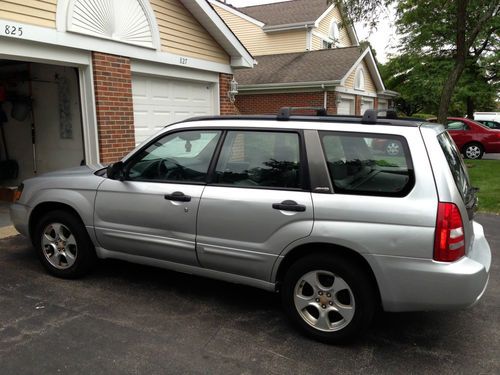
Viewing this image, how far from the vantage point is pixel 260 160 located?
11.8 ft

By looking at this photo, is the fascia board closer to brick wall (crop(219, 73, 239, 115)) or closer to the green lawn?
the green lawn

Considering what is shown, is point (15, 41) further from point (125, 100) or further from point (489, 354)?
point (489, 354)

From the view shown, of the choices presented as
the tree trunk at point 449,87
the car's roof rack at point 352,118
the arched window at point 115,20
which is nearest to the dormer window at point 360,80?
the tree trunk at point 449,87

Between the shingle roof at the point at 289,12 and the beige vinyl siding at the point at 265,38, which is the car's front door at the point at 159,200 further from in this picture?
the shingle roof at the point at 289,12

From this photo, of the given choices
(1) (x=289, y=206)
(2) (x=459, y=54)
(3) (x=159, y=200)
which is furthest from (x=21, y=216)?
(2) (x=459, y=54)

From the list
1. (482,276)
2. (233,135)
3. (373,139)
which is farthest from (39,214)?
(482,276)

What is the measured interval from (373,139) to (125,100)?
5540 millimetres

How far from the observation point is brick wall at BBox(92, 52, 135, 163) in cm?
719

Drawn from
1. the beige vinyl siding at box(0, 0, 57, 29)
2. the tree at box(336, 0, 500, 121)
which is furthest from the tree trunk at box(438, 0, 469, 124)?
the beige vinyl siding at box(0, 0, 57, 29)

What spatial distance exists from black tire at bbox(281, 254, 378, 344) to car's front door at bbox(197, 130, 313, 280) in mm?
223

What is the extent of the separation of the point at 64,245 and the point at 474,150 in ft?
51.9

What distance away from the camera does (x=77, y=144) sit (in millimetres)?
8047

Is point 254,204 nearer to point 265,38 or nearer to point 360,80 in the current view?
point 360,80

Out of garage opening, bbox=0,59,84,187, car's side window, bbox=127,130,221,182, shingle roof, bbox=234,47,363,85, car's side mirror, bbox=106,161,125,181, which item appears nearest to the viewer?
car's side window, bbox=127,130,221,182
